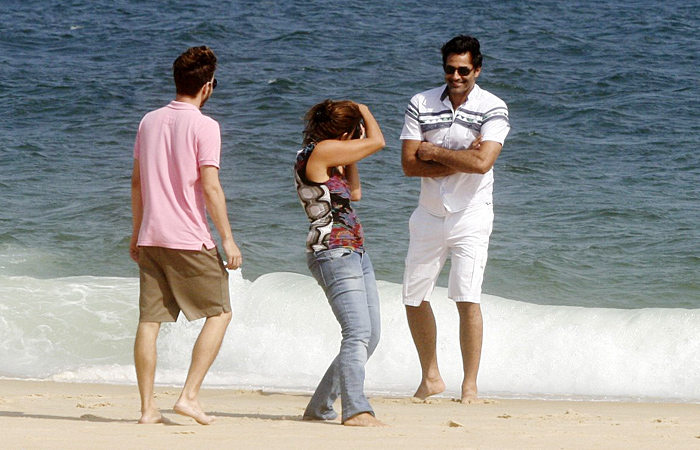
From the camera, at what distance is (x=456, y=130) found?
5141 mm

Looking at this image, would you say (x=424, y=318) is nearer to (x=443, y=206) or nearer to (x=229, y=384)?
(x=443, y=206)

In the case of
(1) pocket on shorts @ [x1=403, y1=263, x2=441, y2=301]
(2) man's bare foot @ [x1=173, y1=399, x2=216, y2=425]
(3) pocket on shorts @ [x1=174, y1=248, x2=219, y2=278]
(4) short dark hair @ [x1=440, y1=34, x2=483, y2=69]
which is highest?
(4) short dark hair @ [x1=440, y1=34, x2=483, y2=69]

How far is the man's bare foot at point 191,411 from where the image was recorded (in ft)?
13.5

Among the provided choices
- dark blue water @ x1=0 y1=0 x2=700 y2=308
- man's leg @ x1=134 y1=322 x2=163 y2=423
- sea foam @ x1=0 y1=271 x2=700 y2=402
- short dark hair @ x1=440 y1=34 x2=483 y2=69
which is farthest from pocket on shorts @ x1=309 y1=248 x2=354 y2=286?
dark blue water @ x1=0 y1=0 x2=700 y2=308

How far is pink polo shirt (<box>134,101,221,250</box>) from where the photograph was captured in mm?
4070

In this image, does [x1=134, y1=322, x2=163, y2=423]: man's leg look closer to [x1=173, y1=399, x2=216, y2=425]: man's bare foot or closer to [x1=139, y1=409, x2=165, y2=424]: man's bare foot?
[x1=139, y1=409, x2=165, y2=424]: man's bare foot

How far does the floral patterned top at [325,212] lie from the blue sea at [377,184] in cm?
257

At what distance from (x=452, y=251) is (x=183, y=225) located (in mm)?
1666

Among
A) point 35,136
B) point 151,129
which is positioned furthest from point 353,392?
point 35,136

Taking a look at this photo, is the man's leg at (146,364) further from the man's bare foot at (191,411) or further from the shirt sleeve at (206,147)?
the shirt sleeve at (206,147)

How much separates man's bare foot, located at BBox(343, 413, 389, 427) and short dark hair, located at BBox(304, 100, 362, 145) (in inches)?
46.7

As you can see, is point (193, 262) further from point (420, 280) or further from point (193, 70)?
point (420, 280)

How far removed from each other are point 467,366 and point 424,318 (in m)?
0.34

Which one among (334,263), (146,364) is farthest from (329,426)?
(146,364)
